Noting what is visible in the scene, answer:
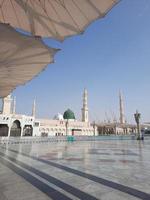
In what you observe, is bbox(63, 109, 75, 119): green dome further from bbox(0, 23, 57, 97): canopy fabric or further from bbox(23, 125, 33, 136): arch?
bbox(0, 23, 57, 97): canopy fabric

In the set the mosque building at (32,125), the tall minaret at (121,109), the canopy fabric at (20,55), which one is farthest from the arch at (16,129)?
the tall minaret at (121,109)

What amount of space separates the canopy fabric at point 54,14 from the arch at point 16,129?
45.5m

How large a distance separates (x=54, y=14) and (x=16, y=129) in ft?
157

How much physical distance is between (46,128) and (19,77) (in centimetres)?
5259

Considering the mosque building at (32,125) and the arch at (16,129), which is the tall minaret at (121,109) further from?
the arch at (16,129)

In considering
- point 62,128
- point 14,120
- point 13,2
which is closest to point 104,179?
point 13,2

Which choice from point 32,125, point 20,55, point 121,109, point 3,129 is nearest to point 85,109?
point 121,109

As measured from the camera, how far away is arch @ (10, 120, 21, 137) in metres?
49.8

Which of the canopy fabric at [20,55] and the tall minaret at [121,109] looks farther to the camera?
the tall minaret at [121,109]

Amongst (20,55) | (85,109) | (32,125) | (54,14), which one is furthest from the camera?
(85,109)

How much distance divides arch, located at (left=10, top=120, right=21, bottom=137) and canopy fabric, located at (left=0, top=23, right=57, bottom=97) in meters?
41.8

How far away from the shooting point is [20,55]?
793 cm

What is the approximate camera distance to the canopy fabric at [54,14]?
6344mm

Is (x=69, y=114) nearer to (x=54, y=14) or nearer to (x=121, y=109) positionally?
(x=121, y=109)
